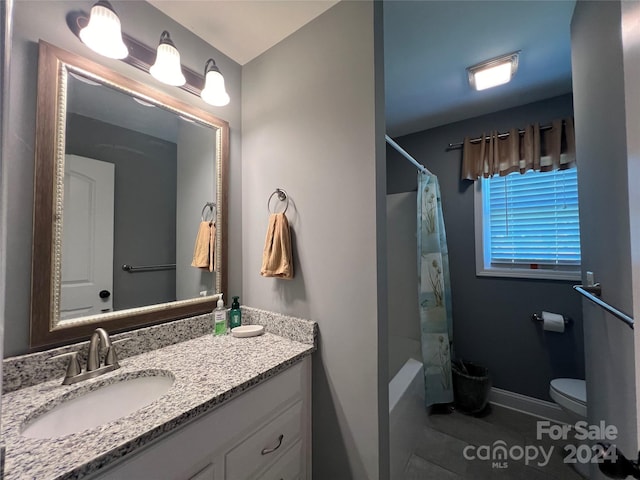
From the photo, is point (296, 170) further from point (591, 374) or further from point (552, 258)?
point (552, 258)

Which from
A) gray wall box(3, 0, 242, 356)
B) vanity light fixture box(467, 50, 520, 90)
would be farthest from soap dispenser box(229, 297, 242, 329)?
vanity light fixture box(467, 50, 520, 90)

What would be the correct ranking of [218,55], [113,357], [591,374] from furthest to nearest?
[218,55], [591,374], [113,357]

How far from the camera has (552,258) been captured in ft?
6.75

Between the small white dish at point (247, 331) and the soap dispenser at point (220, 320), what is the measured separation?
0.05 meters

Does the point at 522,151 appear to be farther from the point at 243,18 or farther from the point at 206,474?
the point at 206,474

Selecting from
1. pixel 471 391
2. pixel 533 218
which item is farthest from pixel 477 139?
pixel 471 391

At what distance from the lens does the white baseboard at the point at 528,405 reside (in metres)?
1.97

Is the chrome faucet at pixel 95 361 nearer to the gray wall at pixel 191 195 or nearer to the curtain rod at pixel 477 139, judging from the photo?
the gray wall at pixel 191 195

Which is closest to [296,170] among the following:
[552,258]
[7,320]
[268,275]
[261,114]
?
[261,114]

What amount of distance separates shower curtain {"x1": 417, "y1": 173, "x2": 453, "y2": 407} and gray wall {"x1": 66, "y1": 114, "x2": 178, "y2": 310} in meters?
1.80

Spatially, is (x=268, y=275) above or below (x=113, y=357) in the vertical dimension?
above

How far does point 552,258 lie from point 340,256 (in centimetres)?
205

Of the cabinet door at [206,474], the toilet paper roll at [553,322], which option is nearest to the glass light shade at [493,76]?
the toilet paper roll at [553,322]

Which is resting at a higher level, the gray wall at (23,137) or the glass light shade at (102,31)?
the glass light shade at (102,31)
